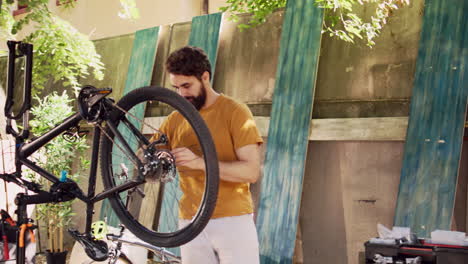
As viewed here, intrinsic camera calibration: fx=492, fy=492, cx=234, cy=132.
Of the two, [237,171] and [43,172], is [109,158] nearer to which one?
[43,172]

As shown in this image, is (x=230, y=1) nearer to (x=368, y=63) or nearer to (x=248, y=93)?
(x=248, y=93)

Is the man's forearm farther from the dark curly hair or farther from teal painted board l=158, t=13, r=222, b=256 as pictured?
teal painted board l=158, t=13, r=222, b=256

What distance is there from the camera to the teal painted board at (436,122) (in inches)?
129

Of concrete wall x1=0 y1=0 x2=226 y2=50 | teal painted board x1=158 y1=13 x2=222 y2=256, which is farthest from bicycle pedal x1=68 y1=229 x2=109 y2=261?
concrete wall x1=0 y1=0 x2=226 y2=50

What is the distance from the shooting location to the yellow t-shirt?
1872mm

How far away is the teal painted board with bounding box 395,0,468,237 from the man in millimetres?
1801

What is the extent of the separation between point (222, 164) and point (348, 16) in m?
2.53

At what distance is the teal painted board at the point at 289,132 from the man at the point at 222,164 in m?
1.86

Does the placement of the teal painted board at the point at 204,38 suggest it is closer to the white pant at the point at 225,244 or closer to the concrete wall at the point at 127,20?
the concrete wall at the point at 127,20

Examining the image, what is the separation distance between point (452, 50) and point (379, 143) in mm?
827

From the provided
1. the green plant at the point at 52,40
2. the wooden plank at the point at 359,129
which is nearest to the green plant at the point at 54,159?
the green plant at the point at 52,40

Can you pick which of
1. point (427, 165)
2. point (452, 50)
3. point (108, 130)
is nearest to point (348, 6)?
point (452, 50)

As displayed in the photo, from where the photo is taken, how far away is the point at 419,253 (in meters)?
2.25

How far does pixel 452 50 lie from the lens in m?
3.38
